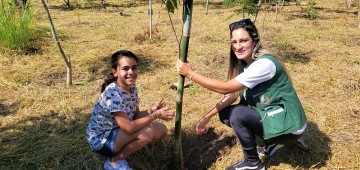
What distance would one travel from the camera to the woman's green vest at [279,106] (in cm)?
200

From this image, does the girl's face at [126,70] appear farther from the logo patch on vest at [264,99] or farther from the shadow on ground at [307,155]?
the shadow on ground at [307,155]

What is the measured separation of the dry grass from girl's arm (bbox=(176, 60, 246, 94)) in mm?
806

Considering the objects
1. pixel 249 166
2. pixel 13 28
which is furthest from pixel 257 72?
pixel 13 28

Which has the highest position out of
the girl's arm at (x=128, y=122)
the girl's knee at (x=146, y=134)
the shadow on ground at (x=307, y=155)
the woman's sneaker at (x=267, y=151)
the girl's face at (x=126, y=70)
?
the girl's face at (x=126, y=70)

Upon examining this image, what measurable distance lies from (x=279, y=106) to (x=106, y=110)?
1.15m

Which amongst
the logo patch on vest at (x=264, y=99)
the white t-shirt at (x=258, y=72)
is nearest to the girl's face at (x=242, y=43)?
the white t-shirt at (x=258, y=72)

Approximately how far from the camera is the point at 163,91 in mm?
3582

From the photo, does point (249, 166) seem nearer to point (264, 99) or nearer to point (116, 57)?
point (264, 99)

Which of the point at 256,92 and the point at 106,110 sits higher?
the point at 256,92

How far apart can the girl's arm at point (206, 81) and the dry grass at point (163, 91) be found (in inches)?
31.7

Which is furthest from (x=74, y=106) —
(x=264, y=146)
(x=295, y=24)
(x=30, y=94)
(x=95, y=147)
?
(x=295, y=24)

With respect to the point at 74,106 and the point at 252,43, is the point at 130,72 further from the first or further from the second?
the point at 74,106

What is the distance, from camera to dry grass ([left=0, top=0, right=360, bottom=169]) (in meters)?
2.43

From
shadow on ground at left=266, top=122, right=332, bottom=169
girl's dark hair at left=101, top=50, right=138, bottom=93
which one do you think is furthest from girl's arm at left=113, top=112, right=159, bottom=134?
shadow on ground at left=266, top=122, right=332, bottom=169
